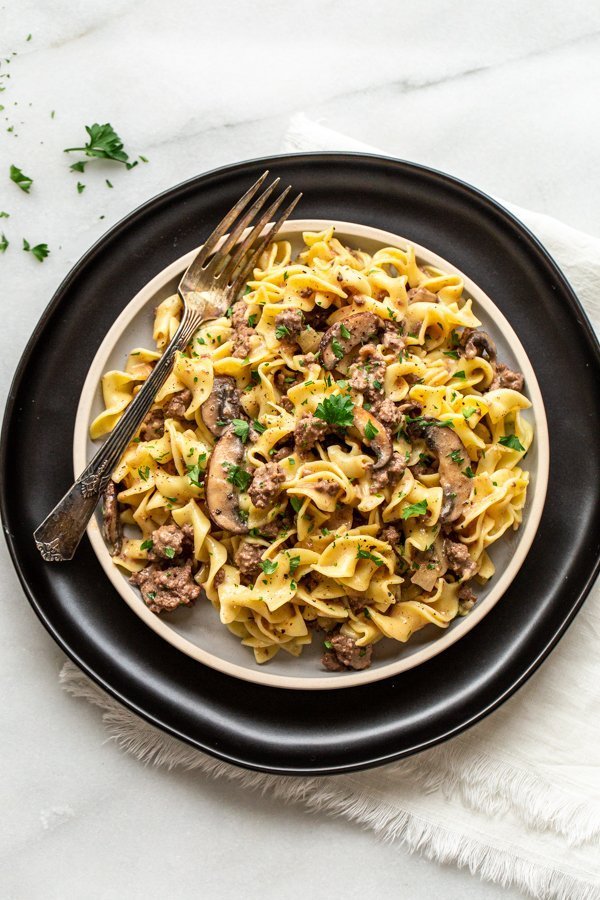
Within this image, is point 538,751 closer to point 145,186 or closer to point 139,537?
point 139,537

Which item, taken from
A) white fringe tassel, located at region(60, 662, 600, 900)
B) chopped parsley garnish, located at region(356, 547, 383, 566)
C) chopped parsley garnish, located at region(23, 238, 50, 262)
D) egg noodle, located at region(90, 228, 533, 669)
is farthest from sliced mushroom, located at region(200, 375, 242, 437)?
white fringe tassel, located at region(60, 662, 600, 900)

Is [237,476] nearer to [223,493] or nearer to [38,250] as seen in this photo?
[223,493]

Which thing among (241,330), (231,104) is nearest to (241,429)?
(241,330)

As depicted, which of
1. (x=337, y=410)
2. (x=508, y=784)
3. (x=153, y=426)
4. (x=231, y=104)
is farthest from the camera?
(x=231, y=104)

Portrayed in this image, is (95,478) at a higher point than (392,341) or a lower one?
lower

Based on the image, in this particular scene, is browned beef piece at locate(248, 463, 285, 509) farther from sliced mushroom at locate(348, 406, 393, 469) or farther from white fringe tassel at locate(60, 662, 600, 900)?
white fringe tassel at locate(60, 662, 600, 900)

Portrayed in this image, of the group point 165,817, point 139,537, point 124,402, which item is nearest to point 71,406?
point 124,402
